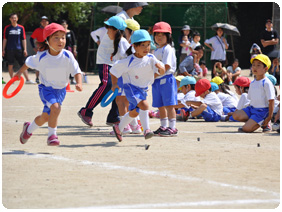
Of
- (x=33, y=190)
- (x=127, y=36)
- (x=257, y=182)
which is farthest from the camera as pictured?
(x=127, y=36)

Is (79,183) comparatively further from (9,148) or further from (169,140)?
(169,140)

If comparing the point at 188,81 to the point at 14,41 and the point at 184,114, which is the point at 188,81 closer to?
the point at 184,114

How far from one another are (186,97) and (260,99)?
1962 millimetres

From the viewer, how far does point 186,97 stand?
12281 mm

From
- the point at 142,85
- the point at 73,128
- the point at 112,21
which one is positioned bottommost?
the point at 73,128

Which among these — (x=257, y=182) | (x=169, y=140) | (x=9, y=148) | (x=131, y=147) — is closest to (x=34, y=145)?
(x=9, y=148)

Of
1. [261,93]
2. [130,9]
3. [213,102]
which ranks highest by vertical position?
[130,9]

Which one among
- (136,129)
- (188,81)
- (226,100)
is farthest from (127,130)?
(226,100)

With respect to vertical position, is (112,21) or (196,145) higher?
(112,21)

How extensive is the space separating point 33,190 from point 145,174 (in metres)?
1.27

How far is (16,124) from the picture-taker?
11117 millimetres

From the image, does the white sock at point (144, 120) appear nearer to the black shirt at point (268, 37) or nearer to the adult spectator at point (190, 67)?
the adult spectator at point (190, 67)

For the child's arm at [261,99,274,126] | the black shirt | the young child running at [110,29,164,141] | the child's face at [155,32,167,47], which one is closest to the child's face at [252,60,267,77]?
the child's arm at [261,99,274,126]

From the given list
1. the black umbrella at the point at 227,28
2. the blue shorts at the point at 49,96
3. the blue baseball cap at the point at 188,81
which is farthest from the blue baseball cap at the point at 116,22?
the black umbrella at the point at 227,28
